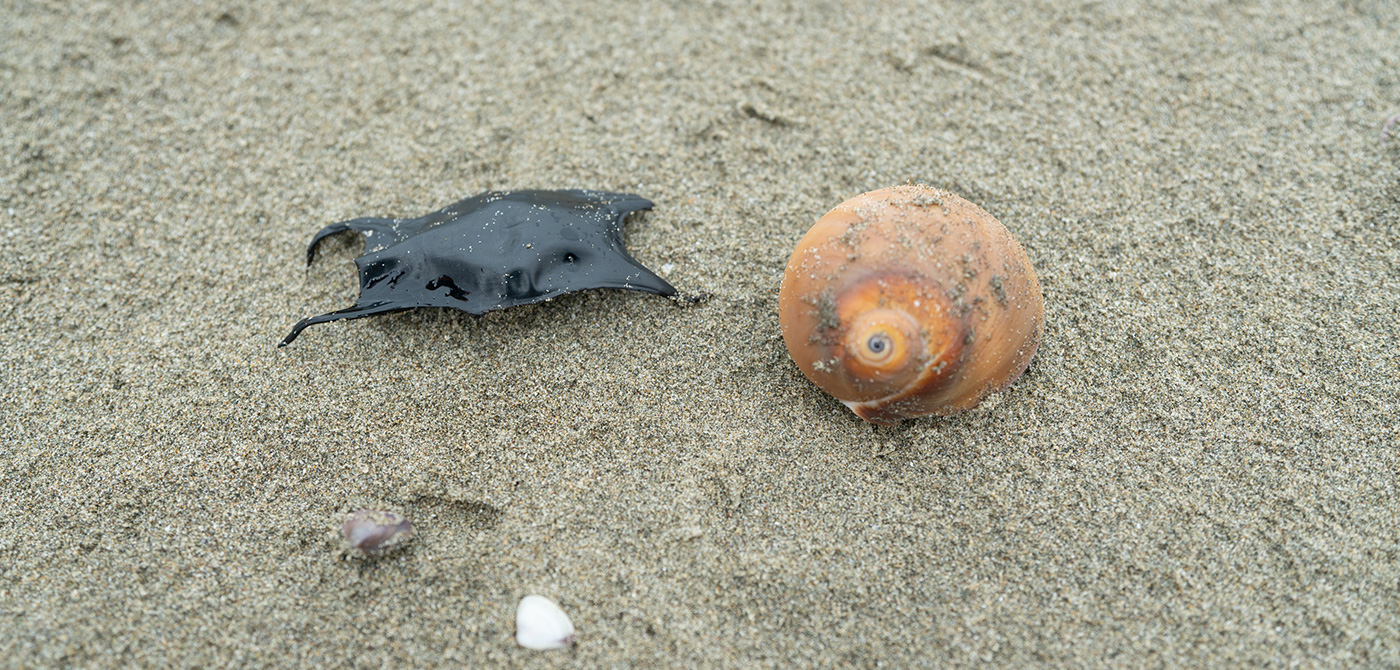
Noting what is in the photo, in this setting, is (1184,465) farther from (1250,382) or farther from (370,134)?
(370,134)

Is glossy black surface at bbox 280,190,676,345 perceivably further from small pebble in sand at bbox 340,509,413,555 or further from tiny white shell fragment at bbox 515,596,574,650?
tiny white shell fragment at bbox 515,596,574,650

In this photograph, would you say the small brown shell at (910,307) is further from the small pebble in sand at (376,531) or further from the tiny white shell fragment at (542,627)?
the small pebble in sand at (376,531)

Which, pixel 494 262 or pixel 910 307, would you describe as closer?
pixel 910 307

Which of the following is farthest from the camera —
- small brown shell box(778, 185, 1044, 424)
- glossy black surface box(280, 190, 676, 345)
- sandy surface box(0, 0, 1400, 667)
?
glossy black surface box(280, 190, 676, 345)

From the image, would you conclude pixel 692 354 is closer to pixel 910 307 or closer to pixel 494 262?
pixel 494 262

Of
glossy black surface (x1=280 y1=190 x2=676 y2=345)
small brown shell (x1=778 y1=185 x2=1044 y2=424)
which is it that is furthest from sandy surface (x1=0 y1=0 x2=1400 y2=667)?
small brown shell (x1=778 y1=185 x2=1044 y2=424)

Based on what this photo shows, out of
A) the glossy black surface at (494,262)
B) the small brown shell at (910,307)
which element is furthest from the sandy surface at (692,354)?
the small brown shell at (910,307)

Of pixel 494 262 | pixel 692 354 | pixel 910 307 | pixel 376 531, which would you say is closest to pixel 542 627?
pixel 376 531
